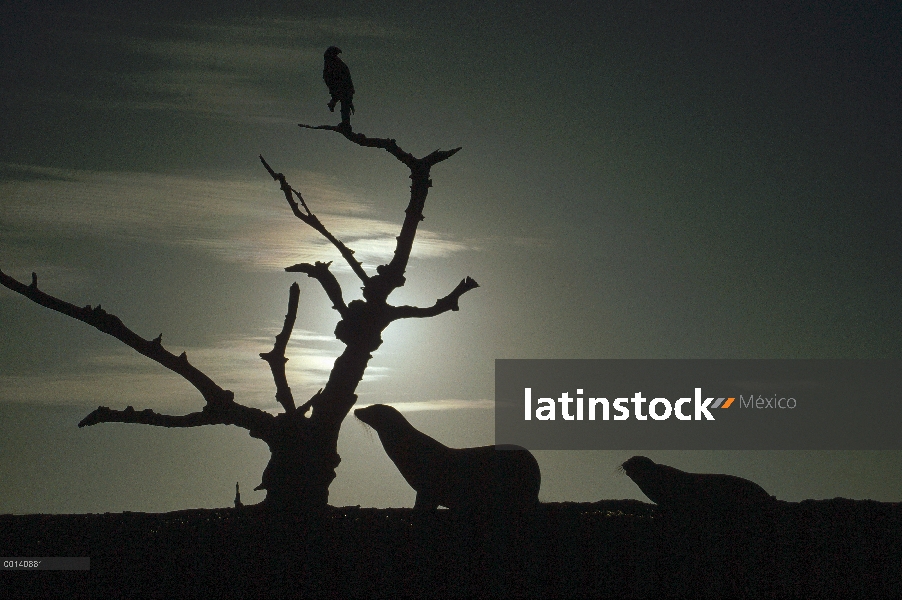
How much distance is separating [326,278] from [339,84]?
3425mm

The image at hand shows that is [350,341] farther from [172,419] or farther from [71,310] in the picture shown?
[71,310]

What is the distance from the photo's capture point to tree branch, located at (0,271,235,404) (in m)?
14.9

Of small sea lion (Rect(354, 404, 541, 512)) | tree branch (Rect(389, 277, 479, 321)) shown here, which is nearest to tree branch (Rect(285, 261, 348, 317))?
tree branch (Rect(389, 277, 479, 321))

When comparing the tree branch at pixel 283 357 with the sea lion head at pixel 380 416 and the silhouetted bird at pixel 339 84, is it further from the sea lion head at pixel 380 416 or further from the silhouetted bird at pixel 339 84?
the silhouetted bird at pixel 339 84

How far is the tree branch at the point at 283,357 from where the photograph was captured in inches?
621

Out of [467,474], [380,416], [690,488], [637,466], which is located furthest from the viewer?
[637,466]

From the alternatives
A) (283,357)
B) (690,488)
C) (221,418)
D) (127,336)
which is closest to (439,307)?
(283,357)

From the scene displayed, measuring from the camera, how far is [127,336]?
49.6ft

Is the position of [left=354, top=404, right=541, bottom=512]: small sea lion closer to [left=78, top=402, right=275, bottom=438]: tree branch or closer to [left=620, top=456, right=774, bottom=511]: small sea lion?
[left=78, top=402, right=275, bottom=438]: tree branch

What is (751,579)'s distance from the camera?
37.4ft

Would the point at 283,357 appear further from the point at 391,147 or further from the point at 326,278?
the point at 391,147

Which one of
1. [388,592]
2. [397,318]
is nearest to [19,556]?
[388,592]

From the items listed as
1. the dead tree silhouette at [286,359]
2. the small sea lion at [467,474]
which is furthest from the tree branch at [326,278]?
the small sea lion at [467,474]

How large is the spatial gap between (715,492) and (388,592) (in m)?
8.41
